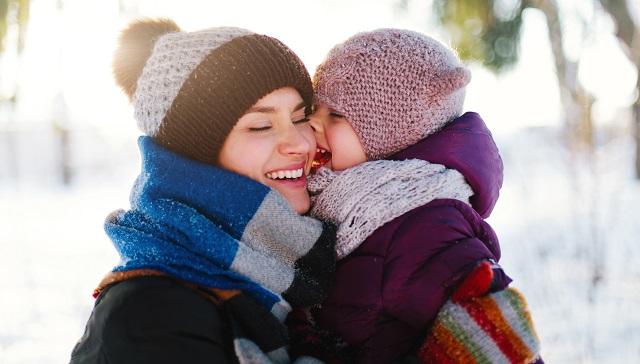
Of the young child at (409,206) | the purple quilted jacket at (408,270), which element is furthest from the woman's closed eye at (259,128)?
the purple quilted jacket at (408,270)

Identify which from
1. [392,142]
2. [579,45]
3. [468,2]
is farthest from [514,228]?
[392,142]

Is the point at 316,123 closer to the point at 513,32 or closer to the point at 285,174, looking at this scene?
the point at 285,174

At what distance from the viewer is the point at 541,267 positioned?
5504 millimetres

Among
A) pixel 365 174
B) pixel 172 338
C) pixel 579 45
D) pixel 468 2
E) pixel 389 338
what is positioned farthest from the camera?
pixel 468 2

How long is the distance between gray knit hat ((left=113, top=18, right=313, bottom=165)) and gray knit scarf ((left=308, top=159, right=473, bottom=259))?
37 cm

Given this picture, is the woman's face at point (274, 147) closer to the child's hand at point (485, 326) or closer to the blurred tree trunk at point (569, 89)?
the child's hand at point (485, 326)

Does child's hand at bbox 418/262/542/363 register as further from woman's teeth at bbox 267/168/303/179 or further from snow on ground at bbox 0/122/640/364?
snow on ground at bbox 0/122/640/364

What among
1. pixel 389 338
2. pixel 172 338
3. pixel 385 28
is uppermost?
pixel 385 28

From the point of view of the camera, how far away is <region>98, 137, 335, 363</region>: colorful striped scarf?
1498 mm

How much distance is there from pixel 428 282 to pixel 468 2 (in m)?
7.17

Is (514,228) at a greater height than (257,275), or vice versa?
(257,275)

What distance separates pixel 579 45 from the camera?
5.83m

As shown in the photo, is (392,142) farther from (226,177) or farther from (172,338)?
(172,338)

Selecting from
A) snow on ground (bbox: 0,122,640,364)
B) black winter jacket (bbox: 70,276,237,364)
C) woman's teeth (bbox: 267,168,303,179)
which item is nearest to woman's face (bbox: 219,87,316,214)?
woman's teeth (bbox: 267,168,303,179)
